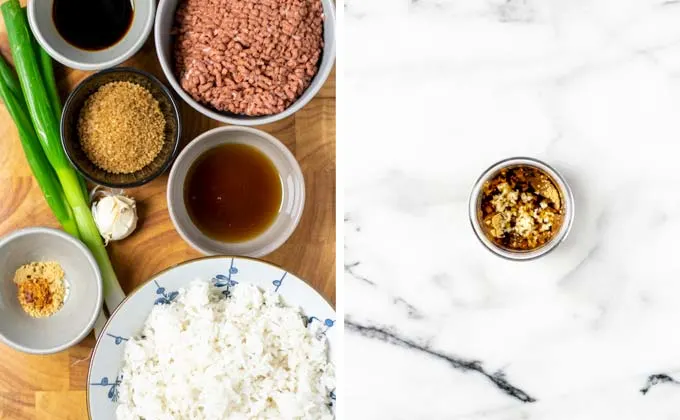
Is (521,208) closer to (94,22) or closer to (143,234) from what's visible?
(143,234)

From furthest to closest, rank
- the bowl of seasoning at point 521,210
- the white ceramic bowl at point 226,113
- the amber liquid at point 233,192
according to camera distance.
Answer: the amber liquid at point 233,192
the white ceramic bowl at point 226,113
the bowl of seasoning at point 521,210

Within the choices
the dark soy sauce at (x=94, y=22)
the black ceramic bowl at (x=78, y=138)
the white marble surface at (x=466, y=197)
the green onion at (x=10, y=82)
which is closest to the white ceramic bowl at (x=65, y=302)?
the black ceramic bowl at (x=78, y=138)

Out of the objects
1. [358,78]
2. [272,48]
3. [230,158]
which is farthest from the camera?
[230,158]

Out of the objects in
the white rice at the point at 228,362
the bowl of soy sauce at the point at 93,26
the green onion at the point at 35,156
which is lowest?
the white rice at the point at 228,362

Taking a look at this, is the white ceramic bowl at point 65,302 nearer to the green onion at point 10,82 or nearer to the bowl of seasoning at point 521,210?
the green onion at point 10,82

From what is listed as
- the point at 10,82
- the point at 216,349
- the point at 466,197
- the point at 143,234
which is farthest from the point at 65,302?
the point at 466,197

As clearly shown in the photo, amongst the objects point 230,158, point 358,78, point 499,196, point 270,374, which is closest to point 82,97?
point 230,158

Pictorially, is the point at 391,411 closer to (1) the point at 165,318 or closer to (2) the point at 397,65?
(2) the point at 397,65
